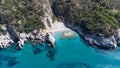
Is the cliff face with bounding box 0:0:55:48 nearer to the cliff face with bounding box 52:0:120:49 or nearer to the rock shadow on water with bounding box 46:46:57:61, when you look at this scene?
Answer: the rock shadow on water with bounding box 46:46:57:61

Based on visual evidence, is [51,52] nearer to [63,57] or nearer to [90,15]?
[63,57]

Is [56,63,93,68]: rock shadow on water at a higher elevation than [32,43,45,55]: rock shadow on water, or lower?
lower

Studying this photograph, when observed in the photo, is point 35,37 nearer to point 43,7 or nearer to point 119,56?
point 43,7

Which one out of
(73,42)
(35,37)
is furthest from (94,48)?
(35,37)

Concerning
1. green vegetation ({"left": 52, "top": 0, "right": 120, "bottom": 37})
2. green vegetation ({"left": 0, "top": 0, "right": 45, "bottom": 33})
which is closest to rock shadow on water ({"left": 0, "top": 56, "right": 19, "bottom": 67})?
green vegetation ({"left": 0, "top": 0, "right": 45, "bottom": 33})

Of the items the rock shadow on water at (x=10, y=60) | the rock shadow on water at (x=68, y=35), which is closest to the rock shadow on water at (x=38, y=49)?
the rock shadow on water at (x=10, y=60)

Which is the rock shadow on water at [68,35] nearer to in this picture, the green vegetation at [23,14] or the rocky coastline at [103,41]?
the rocky coastline at [103,41]

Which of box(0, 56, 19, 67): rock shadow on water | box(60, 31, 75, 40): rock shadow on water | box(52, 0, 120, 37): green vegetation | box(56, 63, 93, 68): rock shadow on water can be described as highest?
box(52, 0, 120, 37): green vegetation

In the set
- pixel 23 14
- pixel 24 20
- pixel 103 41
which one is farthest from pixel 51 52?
pixel 23 14
